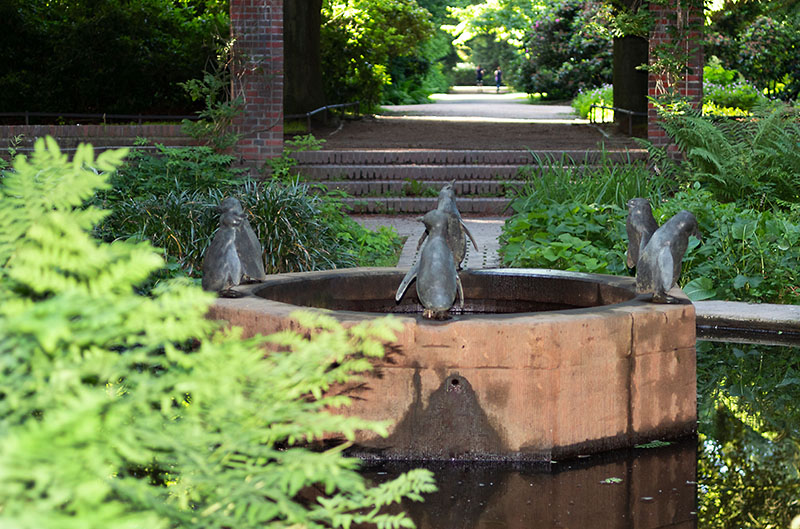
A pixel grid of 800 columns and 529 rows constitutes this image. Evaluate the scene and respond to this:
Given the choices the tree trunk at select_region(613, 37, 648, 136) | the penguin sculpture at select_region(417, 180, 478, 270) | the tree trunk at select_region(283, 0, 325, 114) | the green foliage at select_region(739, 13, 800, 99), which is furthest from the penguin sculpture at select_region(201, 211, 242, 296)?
the green foliage at select_region(739, 13, 800, 99)

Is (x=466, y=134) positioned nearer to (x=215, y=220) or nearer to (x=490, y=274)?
(x=215, y=220)

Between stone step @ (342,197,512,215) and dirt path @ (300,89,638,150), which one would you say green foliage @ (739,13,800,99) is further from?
stone step @ (342,197,512,215)

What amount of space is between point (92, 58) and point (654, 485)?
1286 centimetres

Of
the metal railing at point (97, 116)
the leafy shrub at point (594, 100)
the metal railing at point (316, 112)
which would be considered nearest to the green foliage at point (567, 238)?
the metal railing at point (97, 116)

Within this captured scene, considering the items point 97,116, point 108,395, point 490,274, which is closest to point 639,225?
point 490,274

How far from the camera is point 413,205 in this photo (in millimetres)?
12805

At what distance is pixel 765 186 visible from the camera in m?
9.74

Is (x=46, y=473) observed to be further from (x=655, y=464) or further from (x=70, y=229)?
(x=655, y=464)

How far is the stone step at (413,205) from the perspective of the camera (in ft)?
42.0

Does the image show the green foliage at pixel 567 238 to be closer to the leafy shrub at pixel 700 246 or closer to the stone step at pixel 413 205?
the leafy shrub at pixel 700 246

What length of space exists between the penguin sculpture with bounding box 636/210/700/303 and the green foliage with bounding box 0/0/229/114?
35.9 feet

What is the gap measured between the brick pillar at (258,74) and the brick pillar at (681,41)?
15.5ft

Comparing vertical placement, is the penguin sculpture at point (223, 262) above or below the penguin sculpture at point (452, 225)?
below

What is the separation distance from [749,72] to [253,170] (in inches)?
625
